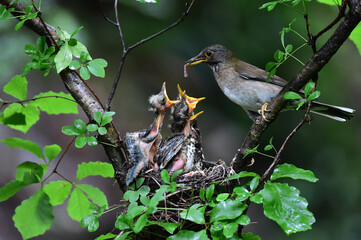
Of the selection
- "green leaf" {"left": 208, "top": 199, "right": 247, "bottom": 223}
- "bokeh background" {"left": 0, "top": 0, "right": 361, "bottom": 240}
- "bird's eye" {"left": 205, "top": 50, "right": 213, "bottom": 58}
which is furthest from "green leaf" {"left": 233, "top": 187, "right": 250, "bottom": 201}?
"bokeh background" {"left": 0, "top": 0, "right": 361, "bottom": 240}

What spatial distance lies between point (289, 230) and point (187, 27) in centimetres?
392

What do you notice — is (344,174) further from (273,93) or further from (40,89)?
(40,89)

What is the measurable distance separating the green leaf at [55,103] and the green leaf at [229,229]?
4.67 feet

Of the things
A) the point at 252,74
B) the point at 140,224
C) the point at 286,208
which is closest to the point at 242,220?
the point at 286,208

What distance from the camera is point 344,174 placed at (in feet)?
17.6

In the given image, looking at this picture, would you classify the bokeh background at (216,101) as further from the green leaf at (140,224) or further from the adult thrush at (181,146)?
the green leaf at (140,224)

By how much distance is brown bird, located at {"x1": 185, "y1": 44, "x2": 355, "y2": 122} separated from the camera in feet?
10.8

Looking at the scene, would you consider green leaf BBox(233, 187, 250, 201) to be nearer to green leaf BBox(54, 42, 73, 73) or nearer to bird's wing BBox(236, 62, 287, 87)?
green leaf BBox(54, 42, 73, 73)

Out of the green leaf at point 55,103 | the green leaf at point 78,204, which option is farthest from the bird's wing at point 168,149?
the green leaf at point 55,103

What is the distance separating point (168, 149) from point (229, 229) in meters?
1.37

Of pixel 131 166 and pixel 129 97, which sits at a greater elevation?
pixel 131 166

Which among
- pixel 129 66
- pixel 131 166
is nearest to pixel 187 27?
pixel 129 66

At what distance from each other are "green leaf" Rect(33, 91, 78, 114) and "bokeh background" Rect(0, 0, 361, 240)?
2.23 m

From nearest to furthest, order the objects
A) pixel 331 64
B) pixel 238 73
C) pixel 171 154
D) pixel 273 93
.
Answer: pixel 171 154
pixel 273 93
pixel 238 73
pixel 331 64
